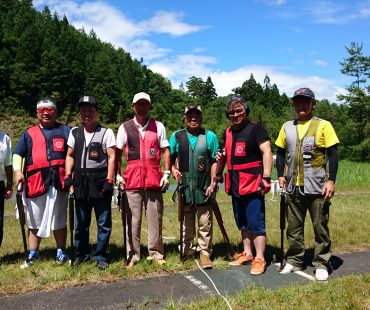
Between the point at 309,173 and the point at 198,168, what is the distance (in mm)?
1467

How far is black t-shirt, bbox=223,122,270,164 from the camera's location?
17.3 ft

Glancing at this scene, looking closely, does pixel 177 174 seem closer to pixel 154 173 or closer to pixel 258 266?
pixel 154 173

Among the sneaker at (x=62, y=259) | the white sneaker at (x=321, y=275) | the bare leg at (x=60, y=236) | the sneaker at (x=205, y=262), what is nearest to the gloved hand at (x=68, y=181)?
the bare leg at (x=60, y=236)

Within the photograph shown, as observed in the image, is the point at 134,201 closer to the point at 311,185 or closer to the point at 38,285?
the point at 38,285

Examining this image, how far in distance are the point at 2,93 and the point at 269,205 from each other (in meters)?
89.4

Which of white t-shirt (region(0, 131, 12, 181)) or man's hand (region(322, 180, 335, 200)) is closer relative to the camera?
man's hand (region(322, 180, 335, 200))

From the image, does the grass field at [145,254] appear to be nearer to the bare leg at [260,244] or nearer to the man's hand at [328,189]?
the bare leg at [260,244]

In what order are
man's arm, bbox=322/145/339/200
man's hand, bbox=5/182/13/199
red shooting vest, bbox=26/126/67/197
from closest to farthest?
man's arm, bbox=322/145/339/200 → red shooting vest, bbox=26/126/67/197 → man's hand, bbox=5/182/13/199

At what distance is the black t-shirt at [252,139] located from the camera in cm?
527

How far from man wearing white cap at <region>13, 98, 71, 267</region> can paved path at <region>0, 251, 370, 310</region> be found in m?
1.05

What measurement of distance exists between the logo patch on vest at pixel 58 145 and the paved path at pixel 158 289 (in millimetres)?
1837

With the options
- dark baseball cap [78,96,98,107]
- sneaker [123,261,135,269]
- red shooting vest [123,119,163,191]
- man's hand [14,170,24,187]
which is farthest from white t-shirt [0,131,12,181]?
sneaker [123,261,135,269]

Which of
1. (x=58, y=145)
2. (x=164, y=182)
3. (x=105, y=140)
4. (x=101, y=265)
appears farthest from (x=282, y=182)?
(x=58, y=145)

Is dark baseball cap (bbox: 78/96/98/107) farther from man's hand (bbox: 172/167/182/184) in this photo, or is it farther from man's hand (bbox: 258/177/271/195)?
man's hand (bbox: 258/177/271/195)
